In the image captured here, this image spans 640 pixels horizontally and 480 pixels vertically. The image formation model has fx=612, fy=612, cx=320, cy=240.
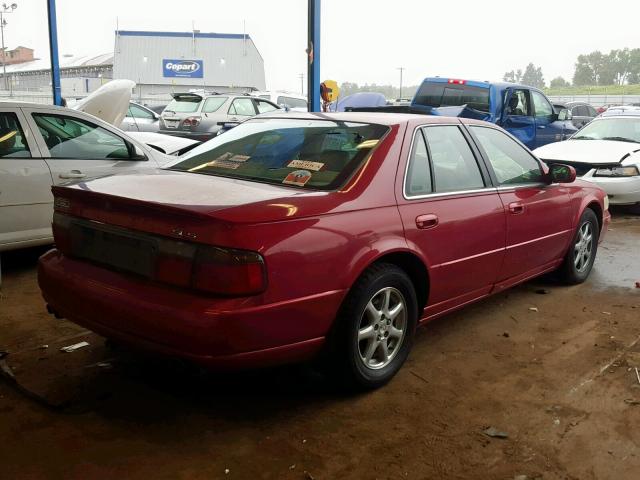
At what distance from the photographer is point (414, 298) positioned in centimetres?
339

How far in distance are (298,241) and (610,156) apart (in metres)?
7.18

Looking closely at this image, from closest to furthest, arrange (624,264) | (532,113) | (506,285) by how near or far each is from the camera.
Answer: (506,285), (624,264), (532,113)

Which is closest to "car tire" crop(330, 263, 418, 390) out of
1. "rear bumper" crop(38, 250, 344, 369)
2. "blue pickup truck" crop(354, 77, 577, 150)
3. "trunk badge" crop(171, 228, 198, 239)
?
"rear bumper" crop(38, 250, 344, 369)

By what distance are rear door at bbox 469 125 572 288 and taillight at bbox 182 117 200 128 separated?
11.6 m

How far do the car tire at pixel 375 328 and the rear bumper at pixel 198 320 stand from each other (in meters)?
0.12

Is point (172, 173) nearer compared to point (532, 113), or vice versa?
point (172, 173)

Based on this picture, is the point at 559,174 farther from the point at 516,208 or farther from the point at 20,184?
the point at 20,184

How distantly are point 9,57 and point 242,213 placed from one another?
114450 mm

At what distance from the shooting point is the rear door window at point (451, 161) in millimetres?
3666

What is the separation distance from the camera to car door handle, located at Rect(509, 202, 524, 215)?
4.08 meters

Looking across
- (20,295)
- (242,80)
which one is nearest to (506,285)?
(20,295)

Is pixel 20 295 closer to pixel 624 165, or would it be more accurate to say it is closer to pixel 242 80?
pixel 624 165

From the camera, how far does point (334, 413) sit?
304 centimetres

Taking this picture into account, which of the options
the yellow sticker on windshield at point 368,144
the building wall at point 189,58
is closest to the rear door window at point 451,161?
the yellow sticker on windshield at point 368,144
